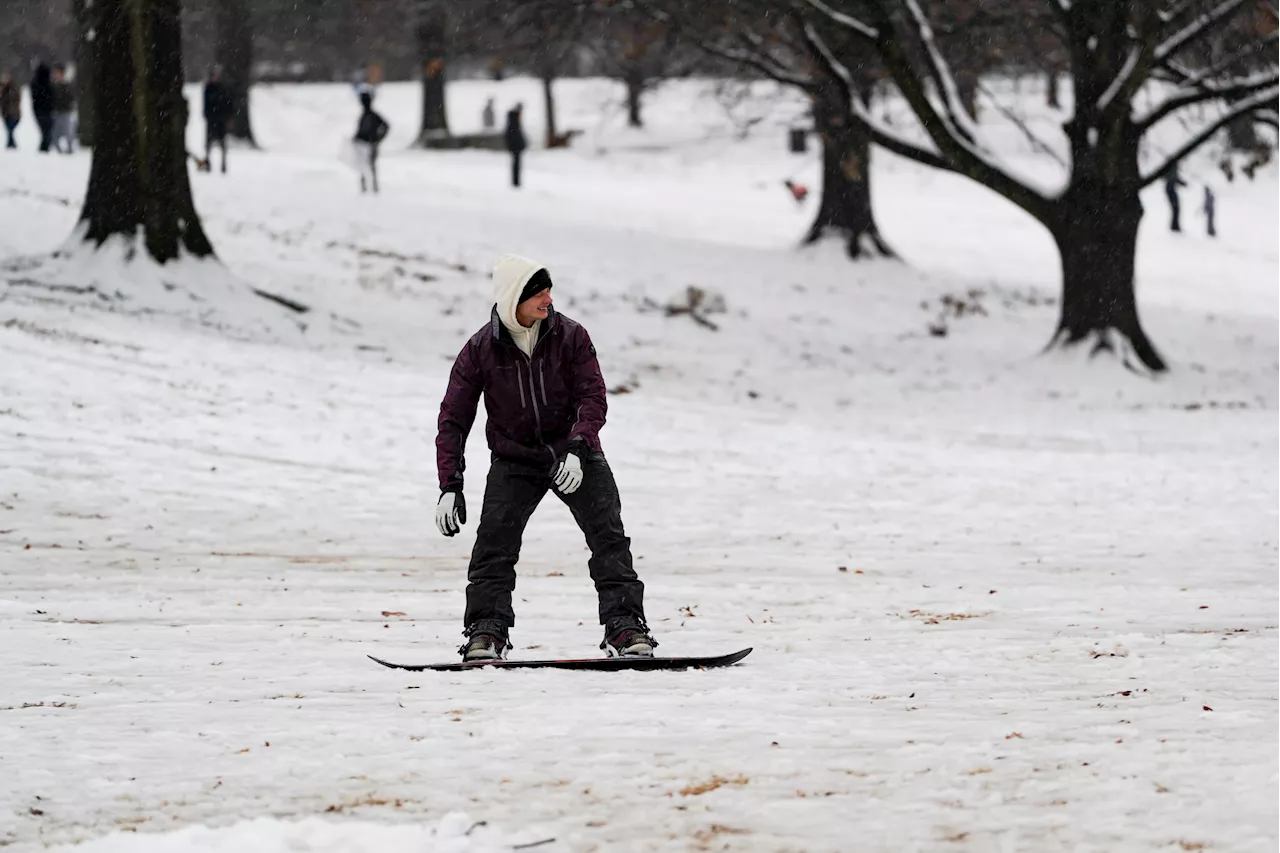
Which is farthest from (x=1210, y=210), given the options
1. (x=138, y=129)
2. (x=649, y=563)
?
(x=649, y=563)

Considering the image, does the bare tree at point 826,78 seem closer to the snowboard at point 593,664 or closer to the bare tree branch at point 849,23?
the bare tree branch at point 849,23

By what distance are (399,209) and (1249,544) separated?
16246 mm

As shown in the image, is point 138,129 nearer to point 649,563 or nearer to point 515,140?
point 649,563

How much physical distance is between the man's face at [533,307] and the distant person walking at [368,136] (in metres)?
19.0

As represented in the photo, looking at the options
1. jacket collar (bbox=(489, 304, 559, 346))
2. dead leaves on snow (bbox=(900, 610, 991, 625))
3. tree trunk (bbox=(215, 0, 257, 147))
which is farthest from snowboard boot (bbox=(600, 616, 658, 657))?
tree trunk (bbox=(215, 0, 257, 147))

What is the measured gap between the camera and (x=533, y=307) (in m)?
5.40

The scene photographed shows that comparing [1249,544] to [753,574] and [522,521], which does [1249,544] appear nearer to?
[753,574]

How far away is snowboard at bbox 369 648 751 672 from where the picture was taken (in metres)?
5.50

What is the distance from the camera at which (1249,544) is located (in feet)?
29.7

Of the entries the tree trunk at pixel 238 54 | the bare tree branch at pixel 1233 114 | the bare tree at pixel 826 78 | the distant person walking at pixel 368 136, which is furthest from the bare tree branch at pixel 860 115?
the tree trunk at pixel 238 54

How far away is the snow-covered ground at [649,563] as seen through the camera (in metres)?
3.94

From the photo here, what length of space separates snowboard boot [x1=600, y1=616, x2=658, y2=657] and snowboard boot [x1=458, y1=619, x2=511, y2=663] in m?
0.40

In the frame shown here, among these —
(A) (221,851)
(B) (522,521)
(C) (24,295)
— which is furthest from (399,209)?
(A) (221,851)

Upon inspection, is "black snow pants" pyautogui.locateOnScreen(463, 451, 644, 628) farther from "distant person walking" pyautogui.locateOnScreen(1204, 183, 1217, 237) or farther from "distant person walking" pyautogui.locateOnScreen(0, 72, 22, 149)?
"distant person walking" pyautogui.locateOnScreen(1204, 183, 1217, 237)
